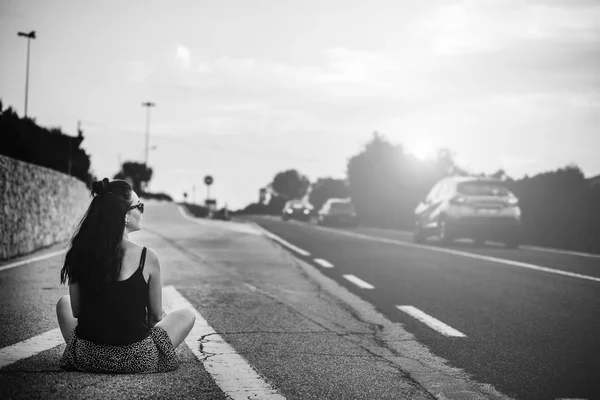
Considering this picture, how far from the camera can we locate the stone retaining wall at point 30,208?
13.4 meters

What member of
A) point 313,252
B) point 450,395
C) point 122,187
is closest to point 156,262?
point 122,187

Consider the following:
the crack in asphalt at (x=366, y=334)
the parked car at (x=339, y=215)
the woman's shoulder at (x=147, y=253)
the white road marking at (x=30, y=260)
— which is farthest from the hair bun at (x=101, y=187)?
→ the parked car at (x=339, y=215)

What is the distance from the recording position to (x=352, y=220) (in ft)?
124

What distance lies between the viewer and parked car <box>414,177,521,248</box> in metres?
18.6

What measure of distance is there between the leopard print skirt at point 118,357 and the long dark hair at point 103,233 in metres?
0.50

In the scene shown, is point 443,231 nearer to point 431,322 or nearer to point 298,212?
point 431,322

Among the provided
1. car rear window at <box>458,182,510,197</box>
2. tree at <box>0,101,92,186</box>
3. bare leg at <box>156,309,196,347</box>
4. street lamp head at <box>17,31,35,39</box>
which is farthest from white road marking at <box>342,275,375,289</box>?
street lamp head at <box>17,31,35,39</box>

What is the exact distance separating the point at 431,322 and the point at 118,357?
364 centimetres

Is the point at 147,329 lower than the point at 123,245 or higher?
lower

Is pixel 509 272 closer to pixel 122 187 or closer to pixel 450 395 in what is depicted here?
pixel 450 395

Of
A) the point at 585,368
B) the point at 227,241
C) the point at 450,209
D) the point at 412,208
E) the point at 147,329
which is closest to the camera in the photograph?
the point at 147,329

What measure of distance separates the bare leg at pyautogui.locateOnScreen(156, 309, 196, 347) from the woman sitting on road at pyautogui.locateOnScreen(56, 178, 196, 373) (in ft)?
0.41

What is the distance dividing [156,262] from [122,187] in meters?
0.53

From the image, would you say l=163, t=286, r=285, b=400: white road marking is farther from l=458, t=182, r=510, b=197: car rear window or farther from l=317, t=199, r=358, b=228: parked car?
l=317, t=199, r=358, b=228: parked car
